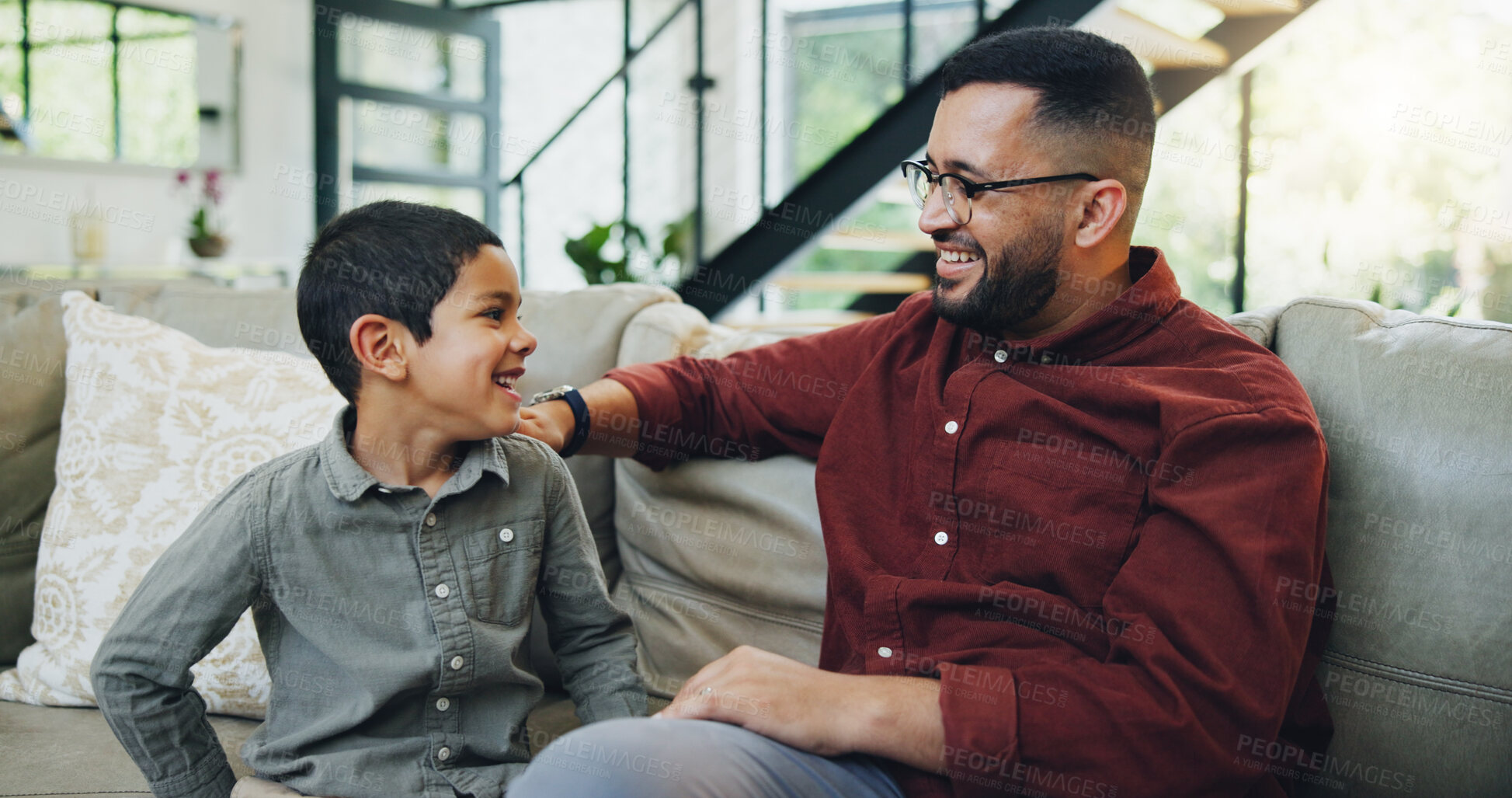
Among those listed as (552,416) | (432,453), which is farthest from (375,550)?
(552,416)

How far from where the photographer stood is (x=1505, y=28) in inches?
176

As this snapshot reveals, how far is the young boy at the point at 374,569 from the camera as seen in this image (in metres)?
1.02

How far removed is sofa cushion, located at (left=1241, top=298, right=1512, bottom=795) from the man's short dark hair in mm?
358

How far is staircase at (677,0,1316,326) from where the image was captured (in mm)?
3102

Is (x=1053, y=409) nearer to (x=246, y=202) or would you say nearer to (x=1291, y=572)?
(x=1291, y=572)

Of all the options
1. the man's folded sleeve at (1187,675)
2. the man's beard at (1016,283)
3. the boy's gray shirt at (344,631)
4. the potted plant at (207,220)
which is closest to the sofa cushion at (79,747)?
the boy's gray shirt at (344,631)

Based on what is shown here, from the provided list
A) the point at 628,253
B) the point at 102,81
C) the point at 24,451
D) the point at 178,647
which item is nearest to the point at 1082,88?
the point at 178,647

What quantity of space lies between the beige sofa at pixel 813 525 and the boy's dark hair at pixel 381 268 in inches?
21.1

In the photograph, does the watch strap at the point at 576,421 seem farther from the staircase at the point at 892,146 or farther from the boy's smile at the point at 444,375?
the staircase at the point at 892,146

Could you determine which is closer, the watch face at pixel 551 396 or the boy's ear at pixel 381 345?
the boy's ear at pixel 381 345

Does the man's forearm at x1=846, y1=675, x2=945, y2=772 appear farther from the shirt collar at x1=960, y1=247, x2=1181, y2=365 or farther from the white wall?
the white wall

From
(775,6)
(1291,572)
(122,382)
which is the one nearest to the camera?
(1291,572)

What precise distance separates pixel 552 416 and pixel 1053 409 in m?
0.62

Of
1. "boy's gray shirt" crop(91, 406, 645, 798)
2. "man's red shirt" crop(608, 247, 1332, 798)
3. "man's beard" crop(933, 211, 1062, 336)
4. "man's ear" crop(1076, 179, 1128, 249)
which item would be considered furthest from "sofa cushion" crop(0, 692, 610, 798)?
"man's ear" crop(1076, 179, 1128, 249)
